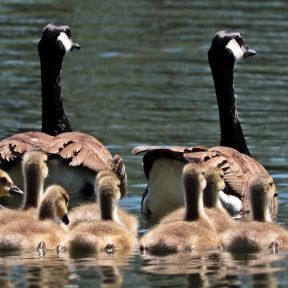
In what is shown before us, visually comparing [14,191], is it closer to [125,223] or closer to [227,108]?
[125,223]

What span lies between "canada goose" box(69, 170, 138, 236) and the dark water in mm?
700

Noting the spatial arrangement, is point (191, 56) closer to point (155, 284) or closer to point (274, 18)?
point (274, 18)

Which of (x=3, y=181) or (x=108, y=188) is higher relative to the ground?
(x=3, y=181)

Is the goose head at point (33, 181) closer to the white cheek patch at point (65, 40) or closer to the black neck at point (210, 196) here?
the black neck at point (210, 196)

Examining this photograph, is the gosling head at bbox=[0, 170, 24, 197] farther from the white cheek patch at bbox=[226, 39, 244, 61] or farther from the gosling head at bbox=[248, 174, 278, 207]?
the white cheek patch at bbox=[226, 39, 244, 61]

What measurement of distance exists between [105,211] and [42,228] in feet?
2.19

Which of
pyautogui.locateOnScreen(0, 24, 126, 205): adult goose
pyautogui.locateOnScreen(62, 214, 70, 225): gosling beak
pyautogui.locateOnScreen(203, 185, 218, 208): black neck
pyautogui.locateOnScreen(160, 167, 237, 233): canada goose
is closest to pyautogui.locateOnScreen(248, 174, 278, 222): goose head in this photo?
pyautogui.locateOnScreen(160, 167, 237, 233): canada goose

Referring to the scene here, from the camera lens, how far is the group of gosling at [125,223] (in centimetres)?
1341

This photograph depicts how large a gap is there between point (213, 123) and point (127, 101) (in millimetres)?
1955

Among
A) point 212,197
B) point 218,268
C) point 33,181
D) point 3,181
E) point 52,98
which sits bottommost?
point 218,268

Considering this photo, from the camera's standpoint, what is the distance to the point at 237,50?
18.6 meters

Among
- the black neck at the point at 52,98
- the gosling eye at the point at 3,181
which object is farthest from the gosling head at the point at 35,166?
the black neck at the point at 52,98

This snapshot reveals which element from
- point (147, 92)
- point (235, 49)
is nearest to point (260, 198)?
point (235, 49)

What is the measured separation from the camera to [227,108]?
1809 cm
